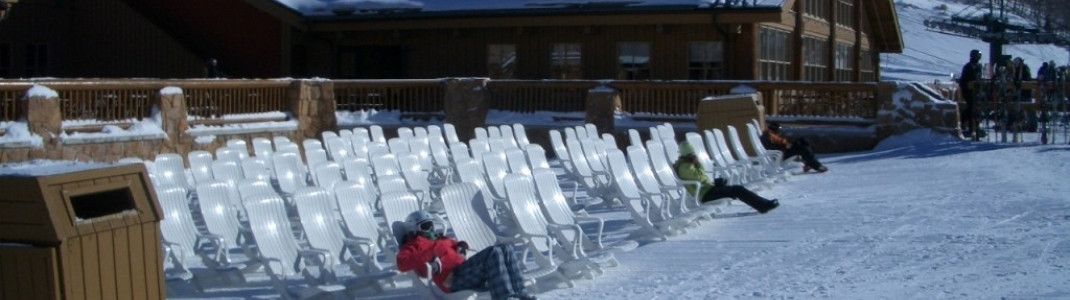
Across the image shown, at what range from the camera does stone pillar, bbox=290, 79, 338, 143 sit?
2191 centimetres

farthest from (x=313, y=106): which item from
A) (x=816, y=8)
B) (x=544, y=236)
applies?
(x=544, y=236)

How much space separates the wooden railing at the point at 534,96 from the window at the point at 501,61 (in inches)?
132

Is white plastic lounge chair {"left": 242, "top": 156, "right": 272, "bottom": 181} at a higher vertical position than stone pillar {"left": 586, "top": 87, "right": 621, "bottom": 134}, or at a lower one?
lower

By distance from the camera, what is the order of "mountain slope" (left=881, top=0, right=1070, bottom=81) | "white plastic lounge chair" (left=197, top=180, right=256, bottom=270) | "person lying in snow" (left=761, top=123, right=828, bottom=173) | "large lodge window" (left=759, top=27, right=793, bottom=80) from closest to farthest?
"white plastic lounge chair" (left=197, top=180, right=256, bottom=270)
"person lying in snow" (left=761, top=123, right=828, bottom=173)
"large lodge window" (left=759, top=27, right=793, bottom=80)
"mountain slope" (left=881, top=0, right=1070, bottom=81)

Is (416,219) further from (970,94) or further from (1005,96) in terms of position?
(970,94)

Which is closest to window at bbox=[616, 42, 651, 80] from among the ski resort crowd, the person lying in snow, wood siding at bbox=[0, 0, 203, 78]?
the ski resort crowd

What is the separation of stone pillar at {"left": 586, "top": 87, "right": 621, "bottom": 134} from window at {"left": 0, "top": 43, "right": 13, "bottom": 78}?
44.6 ft

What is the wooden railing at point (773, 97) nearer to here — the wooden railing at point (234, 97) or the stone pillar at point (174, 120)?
the wooden railing at point (234, 97)

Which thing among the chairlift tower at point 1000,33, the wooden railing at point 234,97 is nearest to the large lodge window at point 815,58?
the chairlift tower at point 1000,33

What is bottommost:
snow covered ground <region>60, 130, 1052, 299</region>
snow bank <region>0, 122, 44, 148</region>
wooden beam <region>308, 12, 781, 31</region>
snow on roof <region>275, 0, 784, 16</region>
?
snow covered ground <region>60, 130, 1052, 299</region>

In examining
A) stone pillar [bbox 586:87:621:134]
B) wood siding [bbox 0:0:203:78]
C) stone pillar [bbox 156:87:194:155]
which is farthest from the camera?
wood siding [bbox 0:0:203:78]

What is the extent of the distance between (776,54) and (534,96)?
6.20m

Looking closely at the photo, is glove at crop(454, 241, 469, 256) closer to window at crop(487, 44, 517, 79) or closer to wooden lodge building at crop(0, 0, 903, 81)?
wooden lodge building at crop(0, 0, 903, 81)

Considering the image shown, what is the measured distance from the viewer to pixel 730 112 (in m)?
19.5
